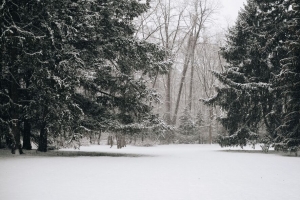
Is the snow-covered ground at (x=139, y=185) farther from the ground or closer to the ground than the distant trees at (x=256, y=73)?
closer to the ground

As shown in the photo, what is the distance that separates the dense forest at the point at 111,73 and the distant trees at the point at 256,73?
2.8 inches

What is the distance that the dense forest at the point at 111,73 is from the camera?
41.7 feet

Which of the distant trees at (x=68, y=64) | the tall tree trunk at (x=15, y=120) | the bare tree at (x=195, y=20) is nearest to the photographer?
the distant trees at (x=68, y=64)

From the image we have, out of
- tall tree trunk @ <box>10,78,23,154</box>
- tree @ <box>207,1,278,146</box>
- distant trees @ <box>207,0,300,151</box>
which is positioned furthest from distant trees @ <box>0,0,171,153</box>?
distant trees @ <box>207,0,300,151</box>

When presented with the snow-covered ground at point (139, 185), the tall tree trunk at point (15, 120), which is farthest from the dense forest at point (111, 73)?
the snow-covered ground at point (139, 185)

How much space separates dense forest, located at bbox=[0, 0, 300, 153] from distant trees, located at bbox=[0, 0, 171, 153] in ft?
0.16

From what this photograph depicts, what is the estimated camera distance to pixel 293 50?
50.7 ft

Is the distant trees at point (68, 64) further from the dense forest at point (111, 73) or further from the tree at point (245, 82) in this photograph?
the tree at point (245, 82)

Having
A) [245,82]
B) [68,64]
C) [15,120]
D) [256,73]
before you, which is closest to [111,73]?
[68,64]

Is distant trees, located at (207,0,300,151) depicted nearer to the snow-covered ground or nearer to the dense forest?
the dense forest

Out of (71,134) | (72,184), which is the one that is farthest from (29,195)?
(71,134)

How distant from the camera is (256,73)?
68.7 feet

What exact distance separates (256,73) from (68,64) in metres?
13.8

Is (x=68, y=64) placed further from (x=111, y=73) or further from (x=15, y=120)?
(x=111, y=73)
